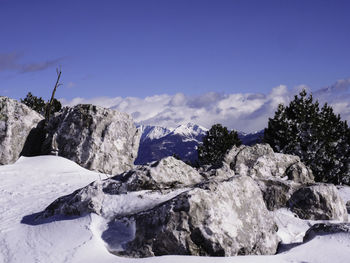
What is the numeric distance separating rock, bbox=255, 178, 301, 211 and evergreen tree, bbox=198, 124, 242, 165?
3596 centimetres

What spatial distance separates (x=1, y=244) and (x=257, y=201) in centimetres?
768

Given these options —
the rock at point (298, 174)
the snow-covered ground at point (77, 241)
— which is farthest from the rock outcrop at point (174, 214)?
the rock at point (298, 174)

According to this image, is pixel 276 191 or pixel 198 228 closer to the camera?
pixel 198 228

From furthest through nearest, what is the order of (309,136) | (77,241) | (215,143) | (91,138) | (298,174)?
(215,143)
(309,136)
(298,174)
(91,138)
(77,241)

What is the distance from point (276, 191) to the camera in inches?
570

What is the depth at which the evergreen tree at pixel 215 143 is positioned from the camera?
5109cm

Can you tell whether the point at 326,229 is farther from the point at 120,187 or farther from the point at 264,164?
the point at 264,164

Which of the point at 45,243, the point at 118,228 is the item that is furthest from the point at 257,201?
the point at 45,243

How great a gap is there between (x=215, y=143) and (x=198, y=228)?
43.9 metres

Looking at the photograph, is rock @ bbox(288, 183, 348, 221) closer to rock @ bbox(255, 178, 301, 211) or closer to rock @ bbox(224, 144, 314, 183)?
rock @ bbox(255, 178, 301, 211)

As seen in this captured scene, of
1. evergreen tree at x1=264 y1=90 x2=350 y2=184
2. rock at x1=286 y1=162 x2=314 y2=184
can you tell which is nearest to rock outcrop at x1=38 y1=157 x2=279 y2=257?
rock at x1=286 y1=162 x2=314 y2=184

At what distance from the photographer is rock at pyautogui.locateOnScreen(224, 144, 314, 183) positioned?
2217cm

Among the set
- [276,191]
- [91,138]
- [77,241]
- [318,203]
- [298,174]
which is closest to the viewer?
[77,241]

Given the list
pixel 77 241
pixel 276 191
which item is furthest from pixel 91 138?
pixel 77 241
